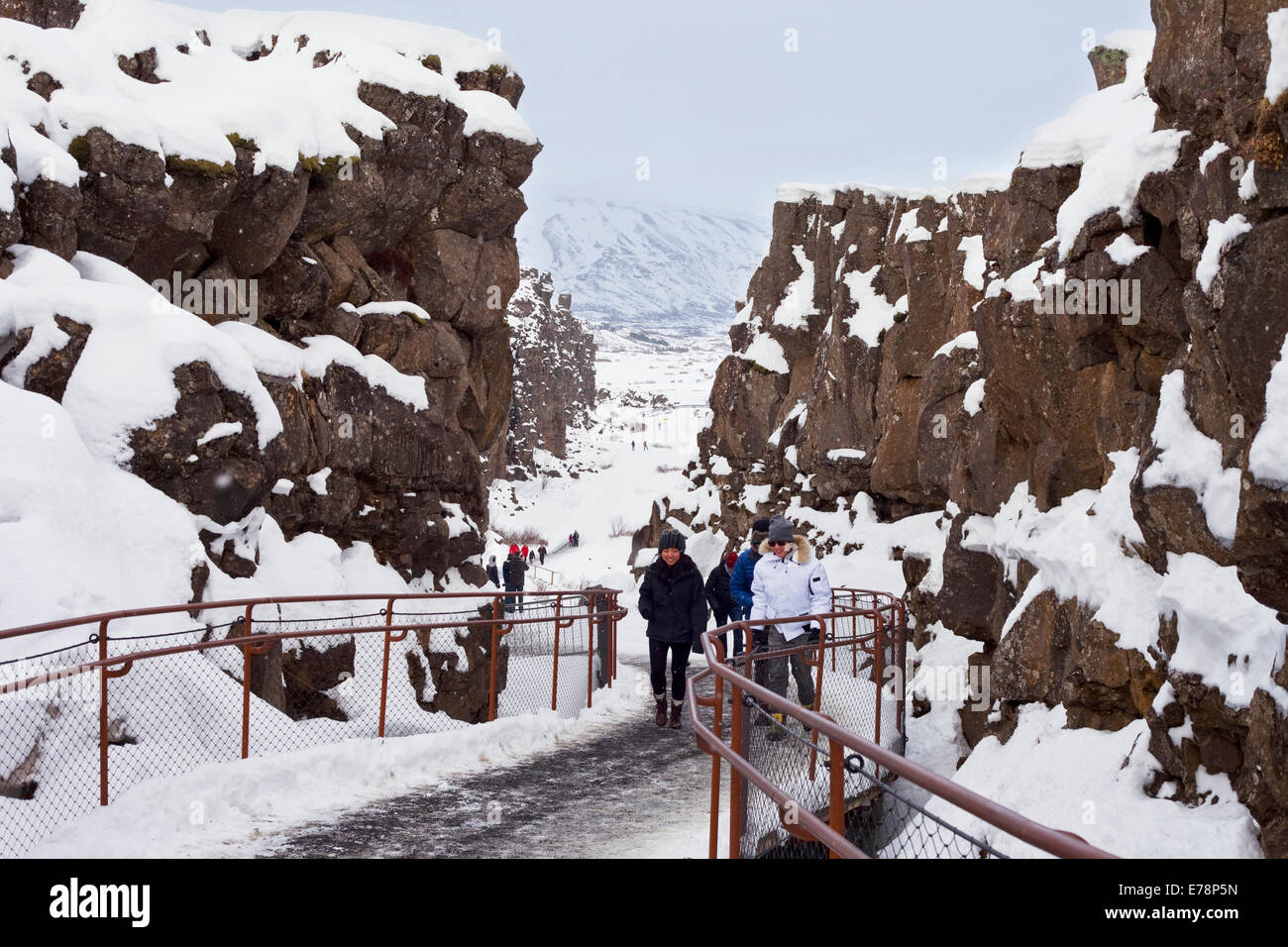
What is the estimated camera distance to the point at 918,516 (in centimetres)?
2469

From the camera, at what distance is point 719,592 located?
1305cm

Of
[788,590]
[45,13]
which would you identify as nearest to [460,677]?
[788,590]

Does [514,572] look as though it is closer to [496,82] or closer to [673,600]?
[496,82]

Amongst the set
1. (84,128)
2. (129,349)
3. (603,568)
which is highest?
(84,128)

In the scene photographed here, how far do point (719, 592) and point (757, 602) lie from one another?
2895mm

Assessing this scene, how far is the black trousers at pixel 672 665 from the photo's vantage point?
10.8m

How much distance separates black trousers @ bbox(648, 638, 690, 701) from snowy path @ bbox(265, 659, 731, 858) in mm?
1147

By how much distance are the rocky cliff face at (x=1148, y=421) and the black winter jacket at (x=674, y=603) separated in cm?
289

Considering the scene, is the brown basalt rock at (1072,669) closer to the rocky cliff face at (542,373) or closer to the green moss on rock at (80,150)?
the green moss on rock at (80,150)
